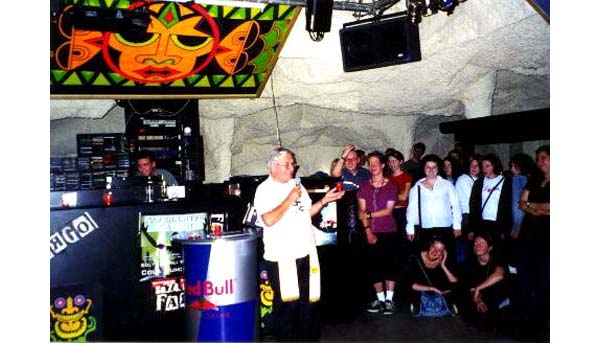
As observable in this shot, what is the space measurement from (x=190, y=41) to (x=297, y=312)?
3.57 m

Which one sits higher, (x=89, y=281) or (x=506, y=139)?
(x=506, y=139)

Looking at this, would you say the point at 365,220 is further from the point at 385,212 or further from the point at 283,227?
the point at 283,227

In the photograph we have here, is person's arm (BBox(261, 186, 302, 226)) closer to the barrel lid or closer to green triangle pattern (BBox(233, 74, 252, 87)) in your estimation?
the barrel lid

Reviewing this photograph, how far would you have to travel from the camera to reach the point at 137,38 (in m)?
5.58

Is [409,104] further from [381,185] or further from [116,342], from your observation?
[116,342]

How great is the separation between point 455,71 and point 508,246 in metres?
3.39

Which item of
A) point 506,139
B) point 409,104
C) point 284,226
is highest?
point 409,104

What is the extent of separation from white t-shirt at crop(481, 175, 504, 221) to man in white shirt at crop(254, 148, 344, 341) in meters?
2.08

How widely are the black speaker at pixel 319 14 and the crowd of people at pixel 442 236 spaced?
128cm

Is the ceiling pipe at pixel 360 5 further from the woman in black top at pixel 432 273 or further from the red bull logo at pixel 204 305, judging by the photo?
the red bull logo at pixel 204 305

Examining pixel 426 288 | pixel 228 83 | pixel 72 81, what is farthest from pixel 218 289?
pixel 72 81

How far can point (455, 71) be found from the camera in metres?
7.25

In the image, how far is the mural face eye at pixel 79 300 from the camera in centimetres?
347
